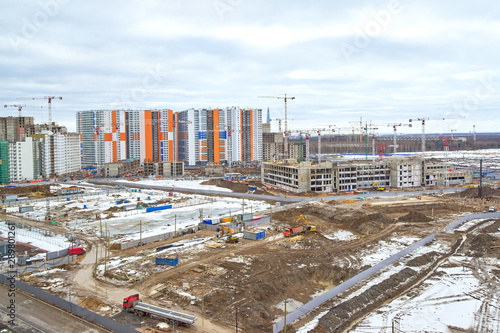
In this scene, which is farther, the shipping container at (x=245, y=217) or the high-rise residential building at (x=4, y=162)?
the high-rise residential building at (x=4, y=162)

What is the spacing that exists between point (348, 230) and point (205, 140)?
4824 cm

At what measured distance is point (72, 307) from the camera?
12.8 meters

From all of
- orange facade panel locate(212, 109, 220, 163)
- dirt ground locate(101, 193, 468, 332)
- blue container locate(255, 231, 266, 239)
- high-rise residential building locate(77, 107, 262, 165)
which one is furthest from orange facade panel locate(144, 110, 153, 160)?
blue container locate(255, 231, 266, 239)

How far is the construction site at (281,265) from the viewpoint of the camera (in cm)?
1276

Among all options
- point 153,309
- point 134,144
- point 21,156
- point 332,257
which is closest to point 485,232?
point 332,257

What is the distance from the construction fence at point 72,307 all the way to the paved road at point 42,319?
16 centimetres

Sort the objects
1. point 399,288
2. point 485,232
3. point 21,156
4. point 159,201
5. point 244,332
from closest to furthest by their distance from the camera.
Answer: point 244,332 < point 399,288 < point 485,232 < point 159,201 < point 21,156

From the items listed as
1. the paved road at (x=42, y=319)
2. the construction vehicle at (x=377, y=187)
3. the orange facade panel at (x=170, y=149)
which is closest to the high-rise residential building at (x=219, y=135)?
the orange facade panel at (x=170, y=149)

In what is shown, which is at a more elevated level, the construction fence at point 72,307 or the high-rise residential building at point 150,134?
the high-rise residential building at point 150,134

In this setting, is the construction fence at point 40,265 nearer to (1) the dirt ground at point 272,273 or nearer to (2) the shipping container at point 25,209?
(1) the dirt ground at point 272,273

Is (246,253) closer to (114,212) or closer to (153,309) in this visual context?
(153,309)

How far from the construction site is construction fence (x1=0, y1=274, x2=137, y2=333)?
64 cm

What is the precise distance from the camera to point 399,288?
49.5 feet

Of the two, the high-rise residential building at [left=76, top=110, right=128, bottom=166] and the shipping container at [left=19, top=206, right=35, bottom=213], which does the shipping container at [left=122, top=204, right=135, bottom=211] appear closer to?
the shipping container at [left=19, top=206, right=35, bottom=213]
